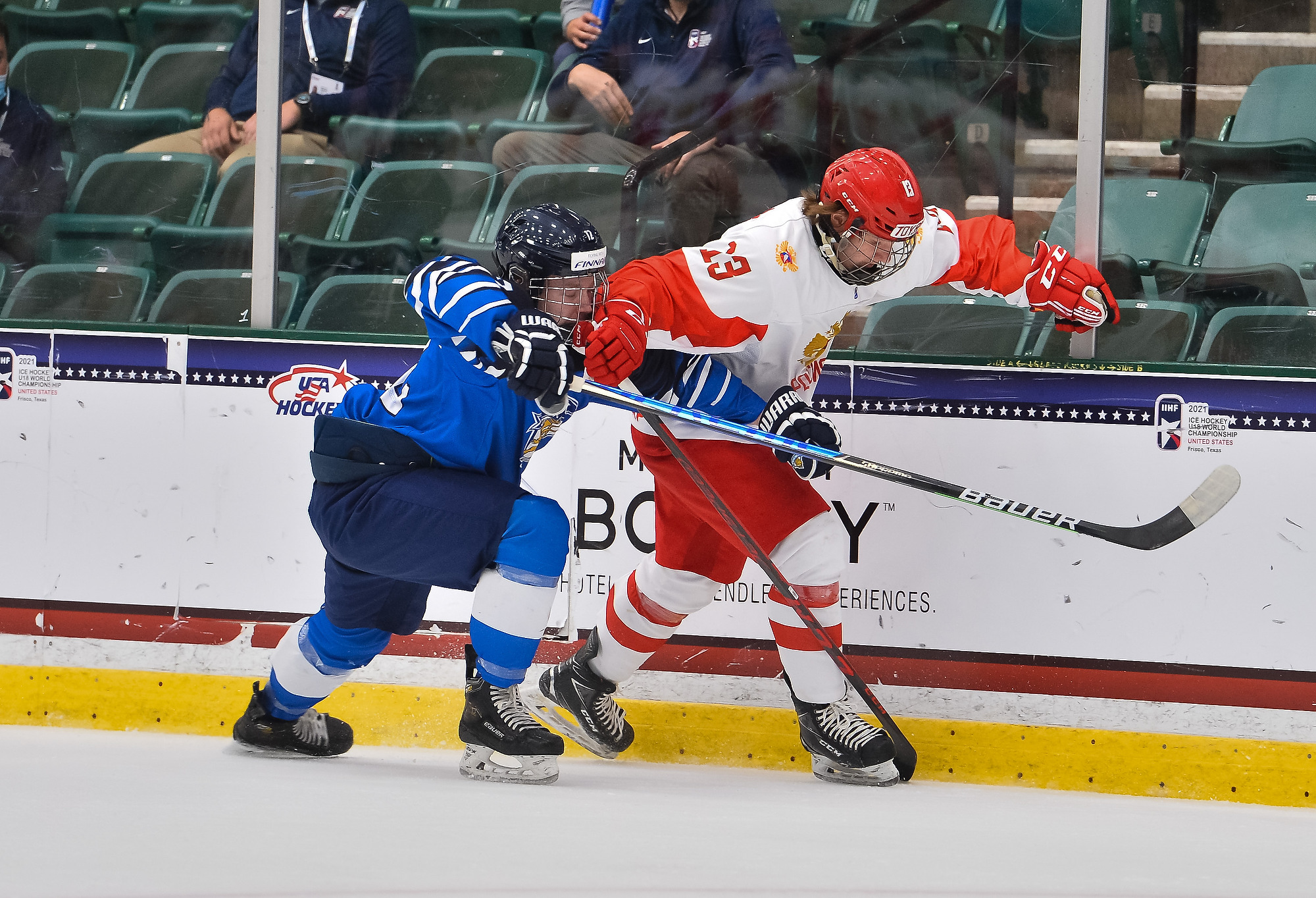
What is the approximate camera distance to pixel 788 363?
108 inches

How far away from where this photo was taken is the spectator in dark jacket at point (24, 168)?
135 inches

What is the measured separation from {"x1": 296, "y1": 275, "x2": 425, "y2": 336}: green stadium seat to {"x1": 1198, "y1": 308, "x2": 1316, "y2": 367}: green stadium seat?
174 centimetres

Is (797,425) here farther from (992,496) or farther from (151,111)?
(151,111)

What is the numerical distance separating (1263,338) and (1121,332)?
28 cm

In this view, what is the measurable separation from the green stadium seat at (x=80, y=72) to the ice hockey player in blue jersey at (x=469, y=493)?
1.44m

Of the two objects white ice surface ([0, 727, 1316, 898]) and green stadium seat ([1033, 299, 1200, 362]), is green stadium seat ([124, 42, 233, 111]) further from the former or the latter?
green stadium seat ([1033, 299, 1200, 362])

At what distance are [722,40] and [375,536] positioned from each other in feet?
4.69

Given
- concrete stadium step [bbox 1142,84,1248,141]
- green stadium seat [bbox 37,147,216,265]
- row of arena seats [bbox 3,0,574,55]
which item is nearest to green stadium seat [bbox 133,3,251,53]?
row of arena seats [bbox 3,0,574,55]

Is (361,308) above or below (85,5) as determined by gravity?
below

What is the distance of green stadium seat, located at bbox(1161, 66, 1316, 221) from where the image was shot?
2.83 meters

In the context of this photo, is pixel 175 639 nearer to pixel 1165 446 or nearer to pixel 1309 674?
pixel 1165 446

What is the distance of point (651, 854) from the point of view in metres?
1.83

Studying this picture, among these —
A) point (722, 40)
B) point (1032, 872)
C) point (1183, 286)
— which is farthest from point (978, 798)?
point (722, 40)

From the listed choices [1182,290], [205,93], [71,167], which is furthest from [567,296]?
[71,167]
